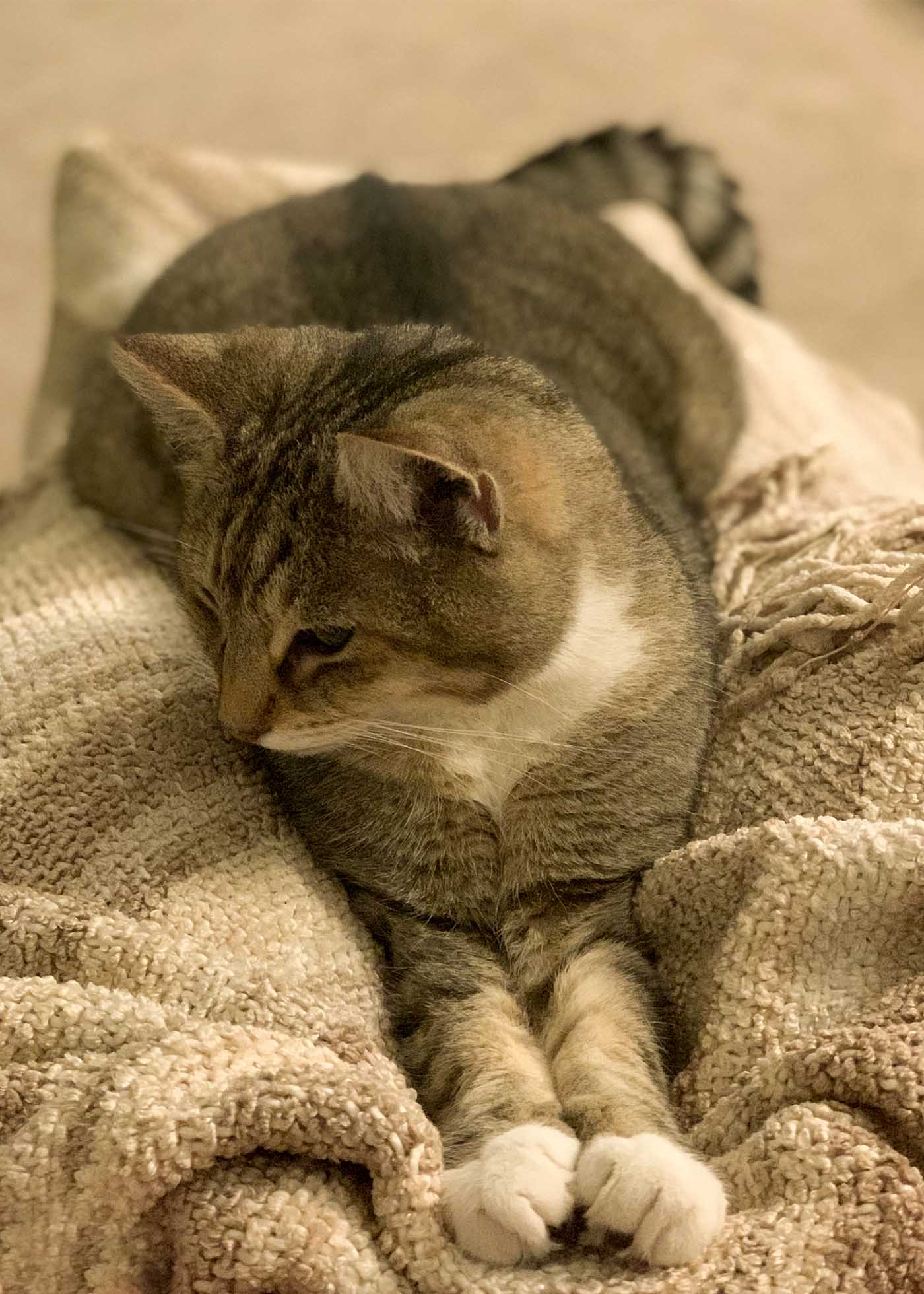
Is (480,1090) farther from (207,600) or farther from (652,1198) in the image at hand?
(207,600)

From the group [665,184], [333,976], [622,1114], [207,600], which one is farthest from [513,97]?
[622,1114]

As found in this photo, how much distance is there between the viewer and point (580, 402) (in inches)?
55.2

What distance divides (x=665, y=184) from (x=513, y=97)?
0.93 metres

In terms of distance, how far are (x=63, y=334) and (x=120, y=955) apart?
3.91 feet

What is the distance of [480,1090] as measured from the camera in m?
0.96

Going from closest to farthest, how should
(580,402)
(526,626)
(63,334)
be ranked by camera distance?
(526,626) < (580,402) < (63,334)

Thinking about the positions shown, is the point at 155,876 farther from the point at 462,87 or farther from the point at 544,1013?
the point at 462,87

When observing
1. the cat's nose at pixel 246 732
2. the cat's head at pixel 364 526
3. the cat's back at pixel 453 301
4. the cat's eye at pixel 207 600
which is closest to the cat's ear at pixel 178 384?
the cat's head at pixel 364 526

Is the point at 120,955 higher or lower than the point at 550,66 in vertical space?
lower

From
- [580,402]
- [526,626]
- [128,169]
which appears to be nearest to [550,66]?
[128,169]

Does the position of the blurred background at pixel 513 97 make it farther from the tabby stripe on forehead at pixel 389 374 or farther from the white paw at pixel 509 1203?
the white paw at pixel 509 1203

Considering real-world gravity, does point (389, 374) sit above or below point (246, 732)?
above

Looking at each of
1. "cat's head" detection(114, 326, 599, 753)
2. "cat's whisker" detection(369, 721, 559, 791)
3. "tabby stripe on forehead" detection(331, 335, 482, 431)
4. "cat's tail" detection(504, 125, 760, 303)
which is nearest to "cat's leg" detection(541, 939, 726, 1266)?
"cat's whisker" detection(369, 721, 559, 791)

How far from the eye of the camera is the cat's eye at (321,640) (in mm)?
967
